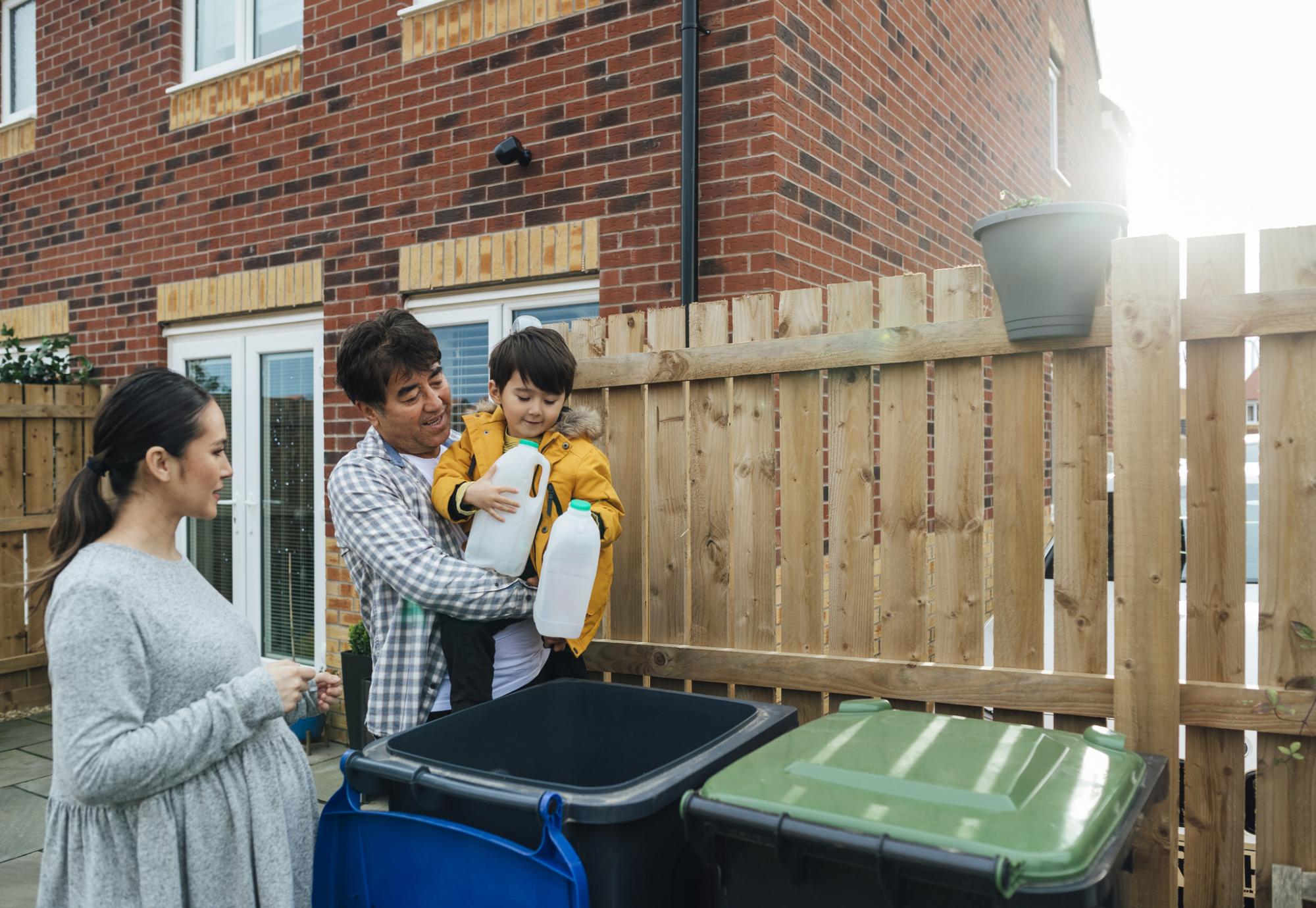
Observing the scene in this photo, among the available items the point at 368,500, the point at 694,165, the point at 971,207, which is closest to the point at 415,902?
the point at 368,500

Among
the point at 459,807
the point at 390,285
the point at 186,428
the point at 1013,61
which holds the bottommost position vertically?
the point at 459,807

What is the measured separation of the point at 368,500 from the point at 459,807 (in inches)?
33.0

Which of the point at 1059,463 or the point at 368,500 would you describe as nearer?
the point at 368,500

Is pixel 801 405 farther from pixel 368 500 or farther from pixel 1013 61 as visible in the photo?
pixel 1013 61

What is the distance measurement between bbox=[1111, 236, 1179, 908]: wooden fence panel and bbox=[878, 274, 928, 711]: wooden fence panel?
0.54 meters

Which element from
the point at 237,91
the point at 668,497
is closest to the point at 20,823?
the point at 668,497

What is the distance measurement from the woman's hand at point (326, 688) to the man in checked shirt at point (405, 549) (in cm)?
23

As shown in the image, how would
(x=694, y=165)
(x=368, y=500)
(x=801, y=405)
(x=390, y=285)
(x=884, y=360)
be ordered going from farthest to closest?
(x=390, y=285) < (x=694, y=165) < (x=801, y=405) < (x=884, y=360) < (x=368, y=500)

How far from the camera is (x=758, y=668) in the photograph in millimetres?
3037

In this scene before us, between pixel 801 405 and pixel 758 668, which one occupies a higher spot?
pixel 801 405

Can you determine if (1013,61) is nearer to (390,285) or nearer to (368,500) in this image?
(390,285)

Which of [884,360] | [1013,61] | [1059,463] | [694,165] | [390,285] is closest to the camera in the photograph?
[1059,463]

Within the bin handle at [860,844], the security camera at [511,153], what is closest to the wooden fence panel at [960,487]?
the bin handle at [860,844]

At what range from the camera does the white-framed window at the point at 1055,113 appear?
9.27 metres
